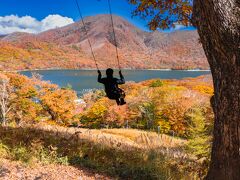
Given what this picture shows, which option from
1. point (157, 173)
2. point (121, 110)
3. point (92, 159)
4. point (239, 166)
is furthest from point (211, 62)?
point (121, 110)

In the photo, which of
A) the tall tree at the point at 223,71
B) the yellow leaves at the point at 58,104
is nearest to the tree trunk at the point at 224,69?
the tall tree at the point at 223,71

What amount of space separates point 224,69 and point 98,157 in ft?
8.69

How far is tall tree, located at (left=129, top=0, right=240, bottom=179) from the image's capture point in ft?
9.00

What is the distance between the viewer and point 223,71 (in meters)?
2.88

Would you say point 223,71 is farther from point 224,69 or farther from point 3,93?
point 3,93

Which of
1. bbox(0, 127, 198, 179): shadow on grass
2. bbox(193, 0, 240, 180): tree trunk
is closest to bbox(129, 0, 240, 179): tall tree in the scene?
bbox(193, 0, 240, 180): tree trunk

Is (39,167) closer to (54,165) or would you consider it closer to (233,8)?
(54,165)

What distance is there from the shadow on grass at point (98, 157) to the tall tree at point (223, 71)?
0.89m

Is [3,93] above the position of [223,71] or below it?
below

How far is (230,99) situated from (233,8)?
979 mm

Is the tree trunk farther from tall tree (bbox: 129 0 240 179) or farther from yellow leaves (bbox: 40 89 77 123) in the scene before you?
yellow leaves (bbox: 40 89 77 123)

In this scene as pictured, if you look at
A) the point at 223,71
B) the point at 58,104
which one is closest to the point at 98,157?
the point at 223,71

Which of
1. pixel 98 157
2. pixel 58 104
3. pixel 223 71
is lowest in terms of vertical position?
pixel 58 104

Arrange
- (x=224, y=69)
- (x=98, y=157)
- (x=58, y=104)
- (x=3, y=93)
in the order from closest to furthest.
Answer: (x=224, y=69), (x=98, y=157), (x=3, y=93), (x=58, y=104)
